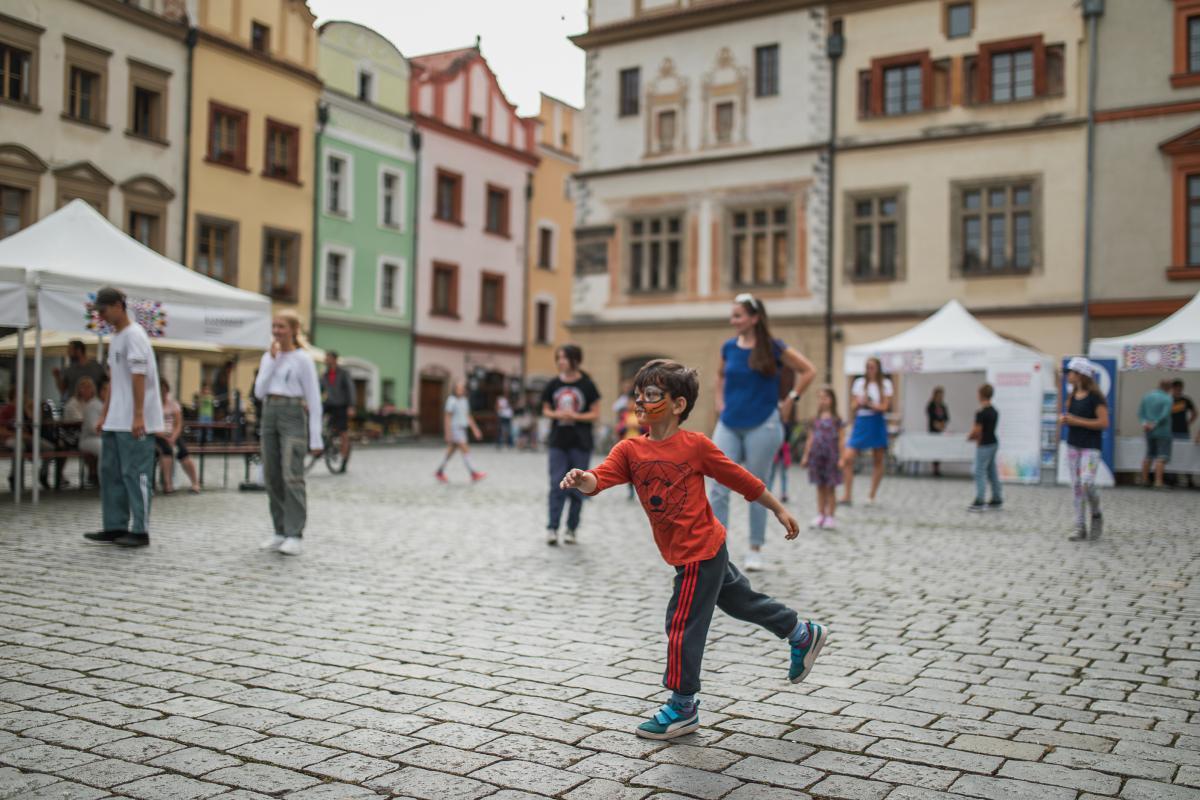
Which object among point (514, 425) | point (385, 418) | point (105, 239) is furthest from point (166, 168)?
point (105, 239)

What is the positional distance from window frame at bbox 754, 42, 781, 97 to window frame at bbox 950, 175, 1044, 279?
5369mm

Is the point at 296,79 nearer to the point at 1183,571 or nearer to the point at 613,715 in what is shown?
the point at 1183,571

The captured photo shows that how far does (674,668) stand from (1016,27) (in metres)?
25.8

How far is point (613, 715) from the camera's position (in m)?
4.36

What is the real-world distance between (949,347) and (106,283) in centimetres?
1490

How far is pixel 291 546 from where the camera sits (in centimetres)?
880

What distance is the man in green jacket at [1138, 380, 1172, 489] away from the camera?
19.8 meters

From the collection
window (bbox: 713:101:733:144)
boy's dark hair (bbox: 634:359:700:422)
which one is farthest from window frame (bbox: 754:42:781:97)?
boy's dark hair (bbox: 634:359:700:422)

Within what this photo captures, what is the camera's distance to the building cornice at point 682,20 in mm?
29062

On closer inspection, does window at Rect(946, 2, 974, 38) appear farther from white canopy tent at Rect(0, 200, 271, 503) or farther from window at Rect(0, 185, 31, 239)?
window at Rect(0, 185, 31, 239)

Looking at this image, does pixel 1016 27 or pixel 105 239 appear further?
pixel 1016 27

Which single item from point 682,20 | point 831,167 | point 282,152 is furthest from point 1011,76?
point 282,152

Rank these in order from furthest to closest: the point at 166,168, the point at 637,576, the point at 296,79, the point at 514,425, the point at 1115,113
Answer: the point at 514,425 < the point at 296,79 < the point at 166,168 < the point at 1115,113 < the point at 637,576

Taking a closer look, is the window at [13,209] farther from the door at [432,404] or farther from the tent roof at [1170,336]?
the tent roof at [1170,336]
